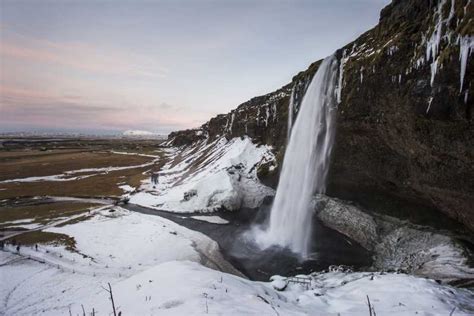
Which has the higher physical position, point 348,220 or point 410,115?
point 410,115

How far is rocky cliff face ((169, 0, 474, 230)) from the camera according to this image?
1652 centimetres

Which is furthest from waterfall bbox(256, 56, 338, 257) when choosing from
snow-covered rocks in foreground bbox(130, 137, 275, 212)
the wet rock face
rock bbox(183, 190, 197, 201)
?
rock bbox(183, 190, 197, 201)

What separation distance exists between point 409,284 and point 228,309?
326 inches

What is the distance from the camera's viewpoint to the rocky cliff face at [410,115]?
16516 mm

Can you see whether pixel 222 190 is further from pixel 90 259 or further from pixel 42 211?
pixel 42 211

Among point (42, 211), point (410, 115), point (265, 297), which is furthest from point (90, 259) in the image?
point (410, 115)

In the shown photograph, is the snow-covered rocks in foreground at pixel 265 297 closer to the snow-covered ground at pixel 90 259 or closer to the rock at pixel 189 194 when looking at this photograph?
the snow-covered ground at pixel 90 259

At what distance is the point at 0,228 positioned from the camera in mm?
32875

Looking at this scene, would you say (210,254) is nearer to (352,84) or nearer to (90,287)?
(90,287)

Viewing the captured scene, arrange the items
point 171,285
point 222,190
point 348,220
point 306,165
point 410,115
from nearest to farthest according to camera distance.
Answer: point 171,285
point 410,115
point 348,220
point 306,165
point 222,190

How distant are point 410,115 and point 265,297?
16.0 metres

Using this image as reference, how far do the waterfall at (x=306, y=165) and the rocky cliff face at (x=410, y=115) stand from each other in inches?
53.4

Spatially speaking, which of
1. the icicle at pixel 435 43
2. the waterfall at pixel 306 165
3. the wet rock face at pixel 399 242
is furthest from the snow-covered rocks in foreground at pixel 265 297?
the waterfall at pixel 306 165

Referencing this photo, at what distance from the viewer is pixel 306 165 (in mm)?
31953
